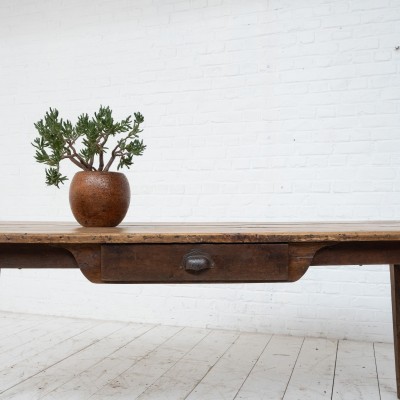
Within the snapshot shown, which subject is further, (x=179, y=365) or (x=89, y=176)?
(x=179, y=365)

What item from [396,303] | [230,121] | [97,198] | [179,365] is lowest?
[179,365]

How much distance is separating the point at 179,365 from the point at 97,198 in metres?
1.17

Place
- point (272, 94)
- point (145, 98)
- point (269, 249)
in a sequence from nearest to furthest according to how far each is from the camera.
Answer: point (269, 249)
point (272, 94)
point (145, 98)

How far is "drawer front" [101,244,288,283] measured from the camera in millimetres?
1605

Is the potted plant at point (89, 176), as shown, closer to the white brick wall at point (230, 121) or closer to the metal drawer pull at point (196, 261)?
the metal drawer pull at point (196, 261)

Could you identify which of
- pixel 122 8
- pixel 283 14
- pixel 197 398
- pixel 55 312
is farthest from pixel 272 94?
pixel 55 312

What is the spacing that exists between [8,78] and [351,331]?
2.90m

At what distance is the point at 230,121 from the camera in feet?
11.3

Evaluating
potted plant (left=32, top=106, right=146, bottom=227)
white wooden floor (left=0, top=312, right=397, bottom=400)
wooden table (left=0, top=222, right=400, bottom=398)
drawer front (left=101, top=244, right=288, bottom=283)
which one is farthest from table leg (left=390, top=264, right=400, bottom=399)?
potted plant (left=32, top=106, right=146, bottom=227)

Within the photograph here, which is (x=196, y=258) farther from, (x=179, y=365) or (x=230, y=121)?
(x=230, y=121)

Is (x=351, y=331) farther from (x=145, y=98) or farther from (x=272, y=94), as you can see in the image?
(x=145, y=98)

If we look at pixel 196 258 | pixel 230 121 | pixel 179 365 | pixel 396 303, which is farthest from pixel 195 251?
pixel 230 121

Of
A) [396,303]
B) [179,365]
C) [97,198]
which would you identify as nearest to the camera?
[97,198]

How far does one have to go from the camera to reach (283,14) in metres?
3.33
